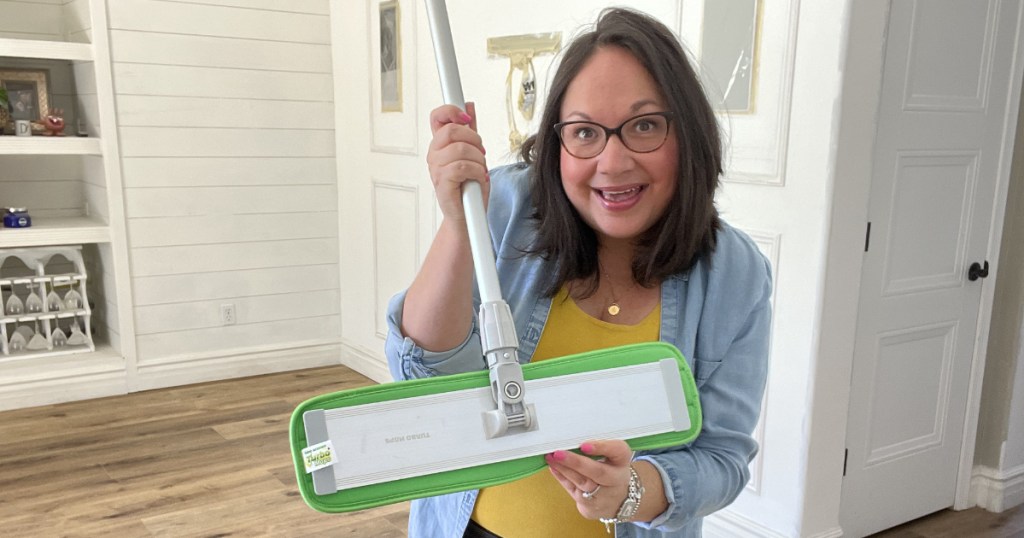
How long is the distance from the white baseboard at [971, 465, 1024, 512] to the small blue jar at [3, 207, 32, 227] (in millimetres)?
3913

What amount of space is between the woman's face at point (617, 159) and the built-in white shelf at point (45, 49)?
324cm

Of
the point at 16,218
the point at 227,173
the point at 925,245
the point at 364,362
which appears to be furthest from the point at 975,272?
the point at 16,218

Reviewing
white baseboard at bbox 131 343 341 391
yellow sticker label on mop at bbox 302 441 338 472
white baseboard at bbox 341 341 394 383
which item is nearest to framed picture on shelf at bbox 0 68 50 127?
white baseboard at bbox 131 343 341 391

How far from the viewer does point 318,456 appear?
0.71m

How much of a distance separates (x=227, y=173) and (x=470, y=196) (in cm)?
343

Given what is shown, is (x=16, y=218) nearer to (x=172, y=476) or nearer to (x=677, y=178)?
(x=172, y=476)

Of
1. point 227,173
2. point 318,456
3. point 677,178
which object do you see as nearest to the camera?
point 318,456

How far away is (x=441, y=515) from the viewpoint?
1.04 meters

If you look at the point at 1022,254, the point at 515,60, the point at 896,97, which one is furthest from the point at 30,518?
the point at 1022,254

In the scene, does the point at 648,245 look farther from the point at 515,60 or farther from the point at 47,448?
the point at 47,448

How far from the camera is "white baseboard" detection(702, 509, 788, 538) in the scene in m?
2.30

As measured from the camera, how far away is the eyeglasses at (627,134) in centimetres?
89

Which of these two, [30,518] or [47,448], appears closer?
[30,518]

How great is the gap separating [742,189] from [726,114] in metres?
0.21
